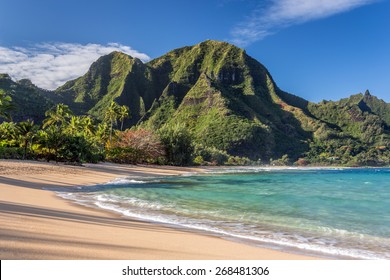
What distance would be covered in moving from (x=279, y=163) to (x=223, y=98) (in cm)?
5097

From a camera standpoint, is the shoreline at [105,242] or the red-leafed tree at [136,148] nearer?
the shoreline at [105,242]

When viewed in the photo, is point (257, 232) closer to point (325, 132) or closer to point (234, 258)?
point (234, 258)

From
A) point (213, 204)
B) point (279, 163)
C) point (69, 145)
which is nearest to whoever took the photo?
point (213, 204)

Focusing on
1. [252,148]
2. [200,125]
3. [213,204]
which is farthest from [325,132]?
[213,204]

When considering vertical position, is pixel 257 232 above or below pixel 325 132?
below

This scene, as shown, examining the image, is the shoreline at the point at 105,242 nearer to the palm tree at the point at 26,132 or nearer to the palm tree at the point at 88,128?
the palm tree at the point at 26,132

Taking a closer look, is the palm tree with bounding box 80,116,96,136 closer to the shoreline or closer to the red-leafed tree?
the red-leafed tree

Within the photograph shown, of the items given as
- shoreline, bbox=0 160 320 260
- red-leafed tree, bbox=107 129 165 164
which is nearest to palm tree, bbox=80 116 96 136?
red-leafed tree, bbox=107 129 165 164

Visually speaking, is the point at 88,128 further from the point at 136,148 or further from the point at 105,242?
the point at 105,242

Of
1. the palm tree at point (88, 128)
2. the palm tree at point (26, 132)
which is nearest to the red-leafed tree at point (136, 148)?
the palm tree at point (88, 128)

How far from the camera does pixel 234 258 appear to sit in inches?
224

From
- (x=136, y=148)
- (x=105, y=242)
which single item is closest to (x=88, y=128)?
(x=136, y=148)

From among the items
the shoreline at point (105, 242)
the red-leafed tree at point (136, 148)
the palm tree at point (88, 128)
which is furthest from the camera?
the palm tree at point (88, 128)
